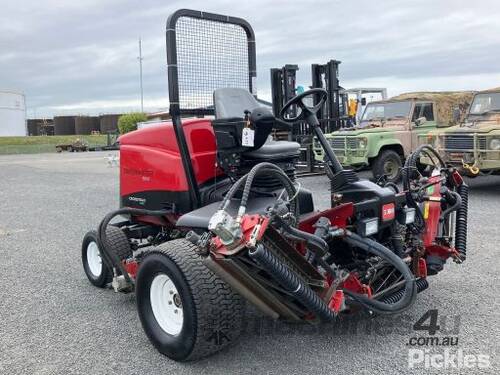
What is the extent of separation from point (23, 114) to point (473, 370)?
61080 mm

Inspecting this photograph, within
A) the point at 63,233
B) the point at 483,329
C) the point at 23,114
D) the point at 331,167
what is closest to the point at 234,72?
the point at 331,167

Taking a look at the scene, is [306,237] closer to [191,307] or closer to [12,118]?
[191,307]

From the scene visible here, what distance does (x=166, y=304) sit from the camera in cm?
349

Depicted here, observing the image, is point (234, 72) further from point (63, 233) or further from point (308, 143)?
point (308, 143)

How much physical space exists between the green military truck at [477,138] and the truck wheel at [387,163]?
740mm

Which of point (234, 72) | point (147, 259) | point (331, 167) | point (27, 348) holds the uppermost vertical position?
point (234, 72)

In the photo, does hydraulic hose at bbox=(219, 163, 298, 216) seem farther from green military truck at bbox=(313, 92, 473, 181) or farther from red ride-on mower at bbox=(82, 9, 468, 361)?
green military truck at bbox=(313, 92, 473, 181)

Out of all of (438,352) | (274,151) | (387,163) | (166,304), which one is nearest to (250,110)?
(274,151)

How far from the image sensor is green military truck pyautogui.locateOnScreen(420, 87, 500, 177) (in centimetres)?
916

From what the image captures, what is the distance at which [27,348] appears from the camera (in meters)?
3.59

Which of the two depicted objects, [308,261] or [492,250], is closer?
[308,261]

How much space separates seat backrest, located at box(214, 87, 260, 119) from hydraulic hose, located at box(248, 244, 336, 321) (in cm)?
160

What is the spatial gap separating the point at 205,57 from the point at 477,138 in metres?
6.43

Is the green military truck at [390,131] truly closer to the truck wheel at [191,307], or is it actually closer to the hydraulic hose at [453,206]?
the hydraulic hose at [453,206]
